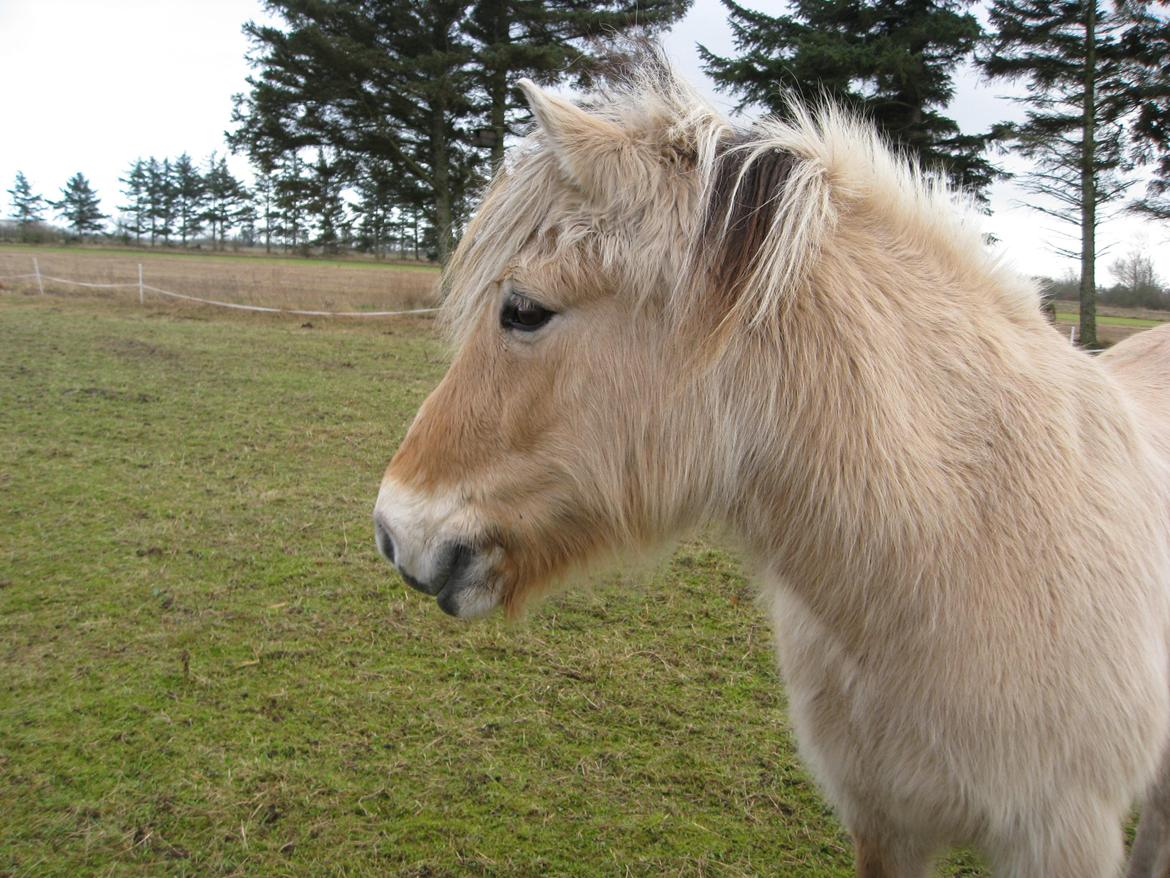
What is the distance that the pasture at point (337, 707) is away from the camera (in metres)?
2.44

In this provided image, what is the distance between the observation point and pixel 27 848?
7.55 feet

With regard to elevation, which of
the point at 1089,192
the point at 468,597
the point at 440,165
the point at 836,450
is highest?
the point at 440,165

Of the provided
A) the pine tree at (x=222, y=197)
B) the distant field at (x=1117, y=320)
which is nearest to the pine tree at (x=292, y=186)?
the distant field at (x=1117, y=320)

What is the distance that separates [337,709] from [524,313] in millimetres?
2377

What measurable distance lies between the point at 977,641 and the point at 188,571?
4.22 m

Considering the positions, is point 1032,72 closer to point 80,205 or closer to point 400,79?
point 400,79

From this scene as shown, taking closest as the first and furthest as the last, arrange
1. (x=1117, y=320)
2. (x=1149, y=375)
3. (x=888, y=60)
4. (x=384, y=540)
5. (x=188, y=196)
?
(x=384, y=540) < (x=1149, y=375) < (x=888, y=60) < (x=1117, y=320) < (x=188, y=196)

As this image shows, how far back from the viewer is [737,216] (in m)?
1.36

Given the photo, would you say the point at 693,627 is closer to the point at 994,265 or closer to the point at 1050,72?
the point at 994,265

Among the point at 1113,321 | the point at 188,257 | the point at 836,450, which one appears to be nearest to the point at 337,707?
the point at 836,450

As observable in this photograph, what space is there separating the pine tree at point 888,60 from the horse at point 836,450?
11598 mm

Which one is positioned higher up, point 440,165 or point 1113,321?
point 440,165

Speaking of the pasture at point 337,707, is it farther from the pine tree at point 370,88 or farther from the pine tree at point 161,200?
the pine tree at point 161,200

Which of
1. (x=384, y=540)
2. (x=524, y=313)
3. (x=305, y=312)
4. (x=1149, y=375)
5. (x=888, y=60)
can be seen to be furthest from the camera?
(x=305, y=312)
